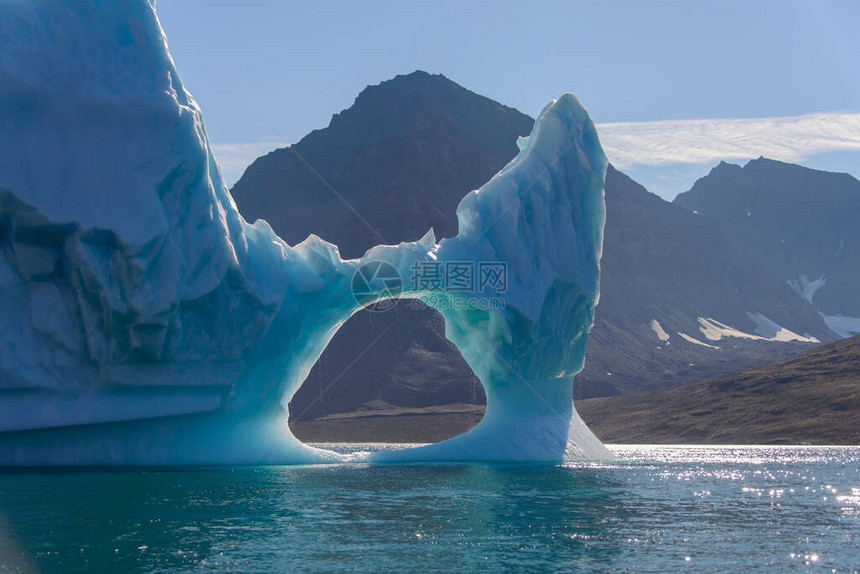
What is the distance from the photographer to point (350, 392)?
89500 mm

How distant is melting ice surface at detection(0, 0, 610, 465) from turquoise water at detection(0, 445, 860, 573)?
1447mm

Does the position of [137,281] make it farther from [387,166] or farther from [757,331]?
[757,331]

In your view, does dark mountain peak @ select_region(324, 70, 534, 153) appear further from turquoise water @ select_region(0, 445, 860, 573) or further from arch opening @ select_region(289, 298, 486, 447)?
turquoise water @ select_region(0, 445, 860, 573)

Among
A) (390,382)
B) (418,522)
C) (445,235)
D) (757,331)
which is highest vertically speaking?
(445,235)

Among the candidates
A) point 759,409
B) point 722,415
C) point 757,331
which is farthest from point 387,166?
point 757,331

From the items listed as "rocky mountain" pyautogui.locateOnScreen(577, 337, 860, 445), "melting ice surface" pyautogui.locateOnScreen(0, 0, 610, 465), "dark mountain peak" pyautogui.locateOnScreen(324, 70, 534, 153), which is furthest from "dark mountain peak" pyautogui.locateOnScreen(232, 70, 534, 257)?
"melting ice surface" pyautogui.locateOnScreen(0, 0, 610, 465)

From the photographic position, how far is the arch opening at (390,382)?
81.2 metres

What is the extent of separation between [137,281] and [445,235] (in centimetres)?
7744

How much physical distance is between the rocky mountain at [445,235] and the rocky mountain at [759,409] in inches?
663

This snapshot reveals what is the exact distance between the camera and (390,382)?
9012 cm

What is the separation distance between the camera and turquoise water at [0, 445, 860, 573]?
14516 millimetres

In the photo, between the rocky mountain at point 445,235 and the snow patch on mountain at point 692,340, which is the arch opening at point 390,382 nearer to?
the rocky mountain at point 445,235

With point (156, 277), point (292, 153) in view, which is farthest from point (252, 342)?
point (292, 153)

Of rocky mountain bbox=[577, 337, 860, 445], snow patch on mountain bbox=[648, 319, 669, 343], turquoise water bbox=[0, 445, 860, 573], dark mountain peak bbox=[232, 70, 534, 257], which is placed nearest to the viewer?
turquoise water bbox=[0, 445, 860, 573]
